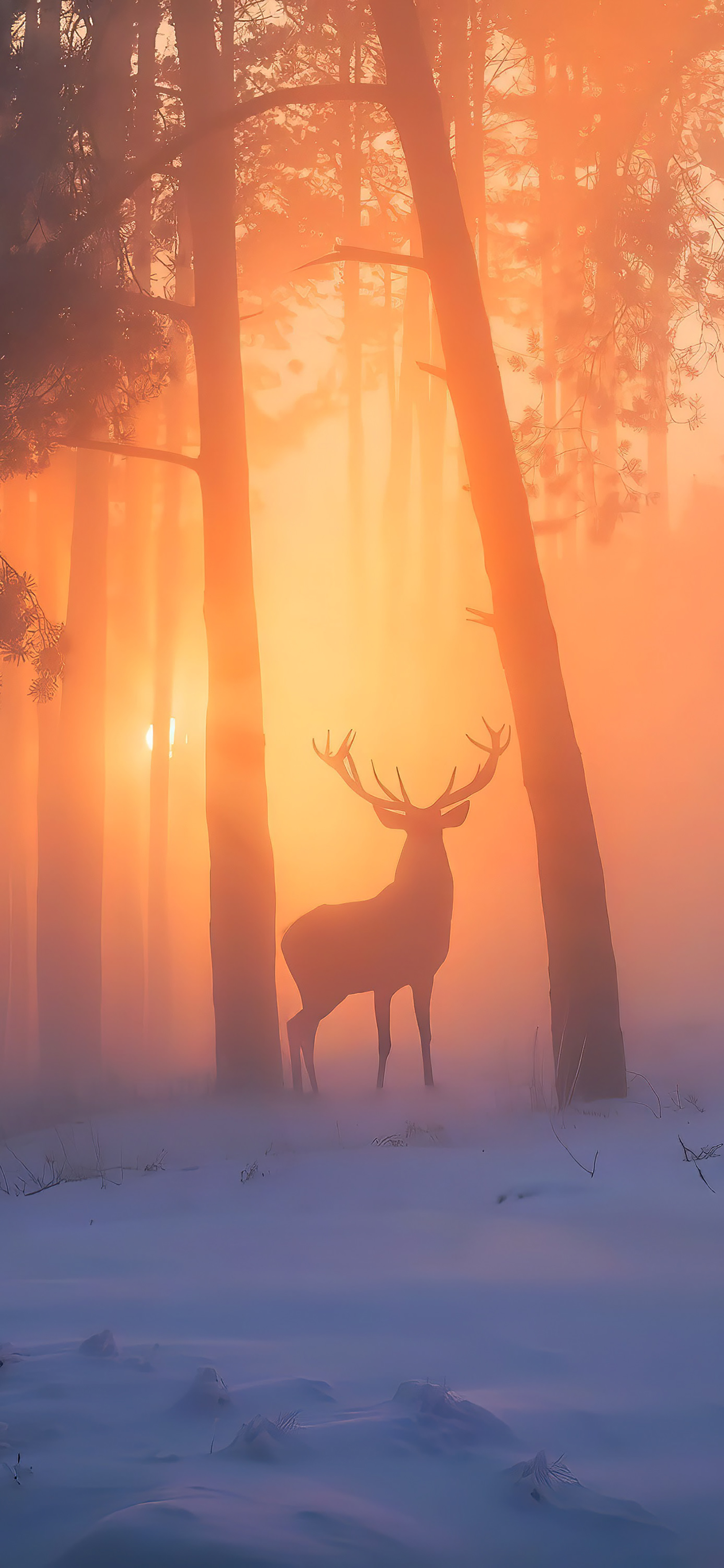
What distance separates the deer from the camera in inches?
246

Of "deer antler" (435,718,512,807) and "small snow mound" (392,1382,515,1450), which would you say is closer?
"small snow mound" (392,1382,515,1450)

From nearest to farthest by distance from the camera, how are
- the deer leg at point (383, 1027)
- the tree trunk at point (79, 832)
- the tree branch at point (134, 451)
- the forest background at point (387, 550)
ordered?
the deer leg at point (383, 1027)
the tree branch at point (134, 451)
the forest background at point (387, 550)
the tree trunk at point (79, 832)

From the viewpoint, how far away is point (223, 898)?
6828mm

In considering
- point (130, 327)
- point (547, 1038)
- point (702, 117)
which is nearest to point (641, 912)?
point (547, 1038)

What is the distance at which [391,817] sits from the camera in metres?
6.44

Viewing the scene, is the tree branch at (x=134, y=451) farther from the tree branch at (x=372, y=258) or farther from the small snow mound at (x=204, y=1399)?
the small snow mound at (x=204, y=1399)

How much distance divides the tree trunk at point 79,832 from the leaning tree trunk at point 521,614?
5369mm

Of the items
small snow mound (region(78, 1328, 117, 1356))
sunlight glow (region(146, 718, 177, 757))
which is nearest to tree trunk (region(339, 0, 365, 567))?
sunlight glow (region(146, 718, 177, 757))

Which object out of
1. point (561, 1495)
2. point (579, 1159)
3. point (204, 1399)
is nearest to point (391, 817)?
point (579, 1159)

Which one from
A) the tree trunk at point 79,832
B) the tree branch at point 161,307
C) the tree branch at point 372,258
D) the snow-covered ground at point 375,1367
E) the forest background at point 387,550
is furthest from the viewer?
the tree trunk at point 79,832

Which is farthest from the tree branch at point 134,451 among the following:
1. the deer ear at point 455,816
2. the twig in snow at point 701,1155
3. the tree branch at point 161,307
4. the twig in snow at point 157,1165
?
the twig in snow at point 701,1155

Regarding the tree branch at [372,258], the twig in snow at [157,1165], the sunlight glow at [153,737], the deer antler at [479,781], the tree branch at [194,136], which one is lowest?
the twig in snow at [157,1165]

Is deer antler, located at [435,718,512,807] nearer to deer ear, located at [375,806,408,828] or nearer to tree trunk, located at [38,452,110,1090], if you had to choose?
deer ear, located at [375,806,408,828]

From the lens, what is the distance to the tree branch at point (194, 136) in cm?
611
